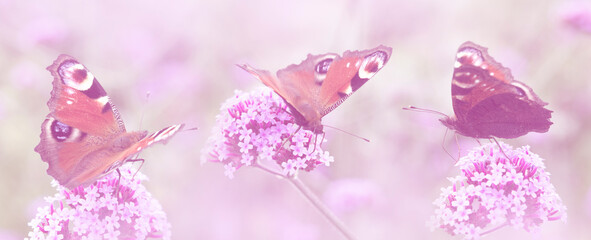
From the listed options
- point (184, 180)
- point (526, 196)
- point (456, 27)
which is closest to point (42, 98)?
point (184, 180)

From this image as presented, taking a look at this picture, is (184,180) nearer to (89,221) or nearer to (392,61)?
(392,61)

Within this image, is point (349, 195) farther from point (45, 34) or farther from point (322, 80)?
point (45, 34)

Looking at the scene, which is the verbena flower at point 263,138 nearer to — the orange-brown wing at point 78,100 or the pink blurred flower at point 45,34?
the orange-brown wing at point 78,100

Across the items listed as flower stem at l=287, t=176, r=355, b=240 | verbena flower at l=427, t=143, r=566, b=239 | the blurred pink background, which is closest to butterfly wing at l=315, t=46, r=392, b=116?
flower stem at l=287, t=176, r=355, b=240

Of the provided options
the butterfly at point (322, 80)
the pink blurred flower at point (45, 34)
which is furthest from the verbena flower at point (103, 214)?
the pink blurred flower at point (45, 34)

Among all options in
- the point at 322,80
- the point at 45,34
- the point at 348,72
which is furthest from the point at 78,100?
the point at 45,34

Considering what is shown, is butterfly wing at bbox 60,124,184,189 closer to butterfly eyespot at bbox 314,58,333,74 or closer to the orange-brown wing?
the orange-brown wing
